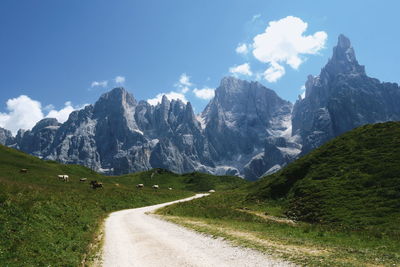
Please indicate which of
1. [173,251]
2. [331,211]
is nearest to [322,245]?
[173,251]

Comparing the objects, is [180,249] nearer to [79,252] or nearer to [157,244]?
[157,244]

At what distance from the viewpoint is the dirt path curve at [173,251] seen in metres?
18.1

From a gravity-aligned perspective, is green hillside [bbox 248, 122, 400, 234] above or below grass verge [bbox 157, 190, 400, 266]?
above

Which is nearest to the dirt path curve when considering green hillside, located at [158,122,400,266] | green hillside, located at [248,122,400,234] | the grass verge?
the grass verge

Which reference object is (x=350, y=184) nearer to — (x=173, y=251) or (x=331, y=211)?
Answer: (x=331, y=211)

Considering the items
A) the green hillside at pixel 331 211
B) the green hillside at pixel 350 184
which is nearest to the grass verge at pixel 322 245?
the green hillside at pixel 331 211

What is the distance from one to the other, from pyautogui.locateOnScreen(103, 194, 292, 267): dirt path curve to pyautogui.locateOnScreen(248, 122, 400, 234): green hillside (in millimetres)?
16106

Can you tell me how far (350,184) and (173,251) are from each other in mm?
34312

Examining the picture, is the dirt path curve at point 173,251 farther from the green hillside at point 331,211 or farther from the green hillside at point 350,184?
the green hillside at point 350,184

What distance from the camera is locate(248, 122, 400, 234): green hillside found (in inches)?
1377

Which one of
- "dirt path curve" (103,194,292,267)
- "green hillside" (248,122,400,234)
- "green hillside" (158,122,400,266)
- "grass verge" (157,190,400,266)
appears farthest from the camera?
"green hillside" (248,122,400,234)

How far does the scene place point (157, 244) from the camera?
79.8ft

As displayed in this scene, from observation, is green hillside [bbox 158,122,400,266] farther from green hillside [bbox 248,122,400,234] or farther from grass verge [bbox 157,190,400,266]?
green hillside [bbox 248,122,400,234]

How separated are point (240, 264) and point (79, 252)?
489 inches
